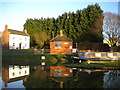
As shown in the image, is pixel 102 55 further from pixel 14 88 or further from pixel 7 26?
pixel 7 26

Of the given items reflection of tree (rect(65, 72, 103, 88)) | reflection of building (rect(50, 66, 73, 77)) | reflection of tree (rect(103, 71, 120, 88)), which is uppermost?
reflection of building (rect(50, 66, 73, 77))

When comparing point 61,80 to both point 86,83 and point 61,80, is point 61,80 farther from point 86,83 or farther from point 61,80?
point 86,83

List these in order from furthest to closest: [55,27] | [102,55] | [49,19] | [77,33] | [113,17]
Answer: [49,19] < [55,27] < [77,33] < [113,17] < [102,55]

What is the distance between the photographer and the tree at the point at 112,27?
40.6 m

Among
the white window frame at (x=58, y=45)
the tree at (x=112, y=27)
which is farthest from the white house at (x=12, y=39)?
the tree at (x=112, y=27)

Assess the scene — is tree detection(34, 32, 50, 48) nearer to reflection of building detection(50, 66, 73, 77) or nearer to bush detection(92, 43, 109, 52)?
bush detection(92, 43, 109, 52)

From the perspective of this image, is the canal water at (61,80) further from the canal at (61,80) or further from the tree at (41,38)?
the tree at (41,38)

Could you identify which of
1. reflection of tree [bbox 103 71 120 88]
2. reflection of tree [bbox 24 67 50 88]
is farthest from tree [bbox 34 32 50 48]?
reflection of tree [bbox 103 71 120 88]

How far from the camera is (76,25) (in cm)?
5441

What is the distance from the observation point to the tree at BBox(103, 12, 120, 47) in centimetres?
4055

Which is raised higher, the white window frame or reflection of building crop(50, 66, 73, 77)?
the white window frame

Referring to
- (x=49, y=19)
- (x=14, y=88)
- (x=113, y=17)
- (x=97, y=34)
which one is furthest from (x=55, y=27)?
(x=14, y=88)

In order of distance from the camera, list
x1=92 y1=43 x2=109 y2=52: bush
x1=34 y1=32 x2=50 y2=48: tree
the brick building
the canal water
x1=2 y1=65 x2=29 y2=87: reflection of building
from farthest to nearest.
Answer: x1=34 y1=32 x2=50 y2=48: tree, x1=92 y1=43 x2=109 y2=52: bush, the brick building, x1=2 y1=65 x2=29 y2=87: reflection of building, the canal water

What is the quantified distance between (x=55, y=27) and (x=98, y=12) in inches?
737
